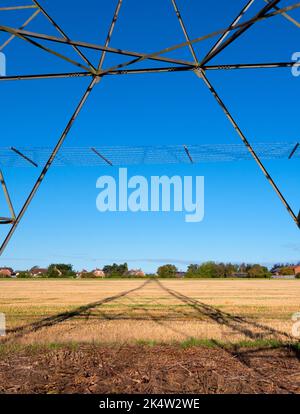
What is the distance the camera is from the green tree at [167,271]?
12350cm

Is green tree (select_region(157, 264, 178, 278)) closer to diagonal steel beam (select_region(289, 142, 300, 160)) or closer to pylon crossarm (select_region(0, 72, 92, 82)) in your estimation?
diagonal steel beam (select_region(289, 142, 300, 160))

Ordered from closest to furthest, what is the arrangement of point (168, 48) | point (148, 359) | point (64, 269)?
point (168, 48), point (148, 359), point (64, 269)

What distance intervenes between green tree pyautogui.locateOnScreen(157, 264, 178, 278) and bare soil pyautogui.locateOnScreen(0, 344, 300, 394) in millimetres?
115432

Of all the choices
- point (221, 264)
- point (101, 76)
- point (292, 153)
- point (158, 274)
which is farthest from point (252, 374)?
point (221, 264)

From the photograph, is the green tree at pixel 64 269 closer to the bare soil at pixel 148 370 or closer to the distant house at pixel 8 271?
the distant house at pixel 8 271

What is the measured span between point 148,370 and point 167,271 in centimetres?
11975

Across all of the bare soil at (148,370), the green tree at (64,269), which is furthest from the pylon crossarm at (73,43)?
the green tree at (64,269)

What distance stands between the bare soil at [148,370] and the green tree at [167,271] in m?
115

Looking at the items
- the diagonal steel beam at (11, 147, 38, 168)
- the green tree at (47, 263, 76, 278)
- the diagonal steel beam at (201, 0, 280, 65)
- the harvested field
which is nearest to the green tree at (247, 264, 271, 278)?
the green tree at (47, 263, 76, 278)

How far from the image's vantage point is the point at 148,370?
7.43 metres

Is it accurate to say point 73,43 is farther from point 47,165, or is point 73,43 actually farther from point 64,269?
point 64,269

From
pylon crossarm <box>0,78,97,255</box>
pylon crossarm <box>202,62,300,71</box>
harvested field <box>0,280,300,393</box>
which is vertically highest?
pylon crossarm <box>202,62,300,71</box>

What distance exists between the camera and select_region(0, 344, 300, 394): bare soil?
254 inches

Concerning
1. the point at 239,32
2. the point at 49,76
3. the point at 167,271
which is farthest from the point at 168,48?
the point at 167,271
